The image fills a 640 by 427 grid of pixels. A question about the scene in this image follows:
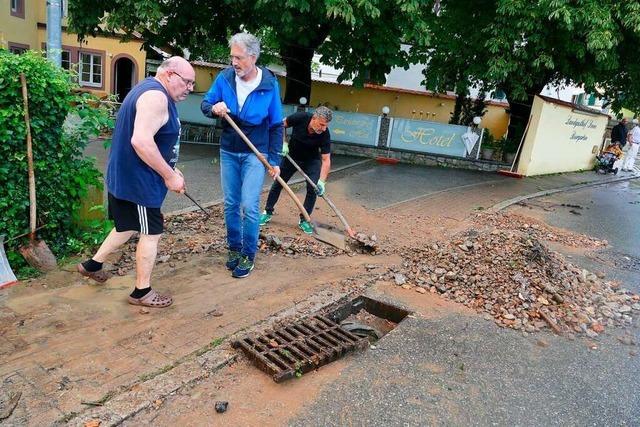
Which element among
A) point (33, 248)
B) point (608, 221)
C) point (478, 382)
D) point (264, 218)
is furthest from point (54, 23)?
point (608, 221)

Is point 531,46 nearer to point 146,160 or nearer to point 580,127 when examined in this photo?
point 580,127

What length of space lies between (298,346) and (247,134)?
1.94 m

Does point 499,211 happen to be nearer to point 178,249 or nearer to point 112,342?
point 178,249

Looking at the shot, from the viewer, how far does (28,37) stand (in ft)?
67.9

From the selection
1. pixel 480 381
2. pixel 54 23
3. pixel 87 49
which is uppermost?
pixel 87 49

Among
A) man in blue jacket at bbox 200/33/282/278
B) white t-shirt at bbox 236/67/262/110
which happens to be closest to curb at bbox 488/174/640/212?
man in blue jacket at bbox 200/33/282/278

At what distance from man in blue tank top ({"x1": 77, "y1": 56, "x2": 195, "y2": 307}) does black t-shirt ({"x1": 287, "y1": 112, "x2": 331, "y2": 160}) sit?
97.2 inches

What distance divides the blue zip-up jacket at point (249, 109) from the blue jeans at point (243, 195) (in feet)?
0.37

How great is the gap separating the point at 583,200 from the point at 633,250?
4.23m

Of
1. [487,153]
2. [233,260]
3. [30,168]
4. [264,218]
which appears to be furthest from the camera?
[487,153]

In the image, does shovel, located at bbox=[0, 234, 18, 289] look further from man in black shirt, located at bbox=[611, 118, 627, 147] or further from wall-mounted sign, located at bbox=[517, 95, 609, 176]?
man in black shirt, located at bbox=[611, 118, 627, 147]

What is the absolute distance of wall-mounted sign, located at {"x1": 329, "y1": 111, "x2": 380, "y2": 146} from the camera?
1413 cm

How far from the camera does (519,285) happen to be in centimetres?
488

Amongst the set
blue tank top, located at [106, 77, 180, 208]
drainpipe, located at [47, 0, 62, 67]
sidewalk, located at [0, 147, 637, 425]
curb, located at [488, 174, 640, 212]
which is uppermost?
drainpipe, located at [47, 0, 62, 67]
